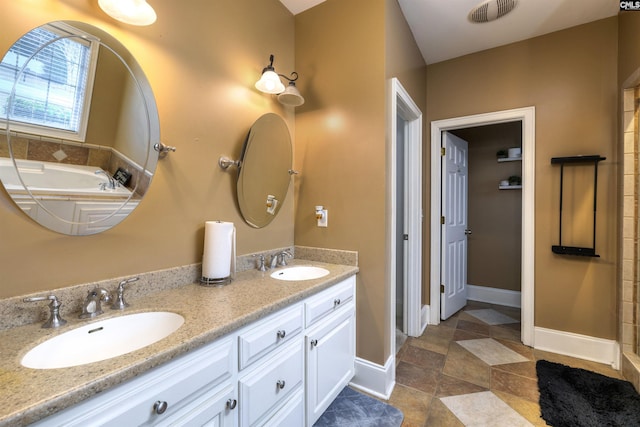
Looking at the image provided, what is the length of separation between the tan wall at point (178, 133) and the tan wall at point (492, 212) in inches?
114

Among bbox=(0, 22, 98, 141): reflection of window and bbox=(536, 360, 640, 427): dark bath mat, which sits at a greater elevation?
bbox=(0, 22, 98, 141): reflection of window

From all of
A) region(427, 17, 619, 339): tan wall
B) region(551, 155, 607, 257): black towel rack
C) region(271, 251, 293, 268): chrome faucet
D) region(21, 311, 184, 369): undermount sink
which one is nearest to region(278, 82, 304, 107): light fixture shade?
region(271, 251, 293, 268): chrome faucet

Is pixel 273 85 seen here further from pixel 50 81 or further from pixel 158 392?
pixel 158 392

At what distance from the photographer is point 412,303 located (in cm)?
258

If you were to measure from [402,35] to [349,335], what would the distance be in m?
2.26

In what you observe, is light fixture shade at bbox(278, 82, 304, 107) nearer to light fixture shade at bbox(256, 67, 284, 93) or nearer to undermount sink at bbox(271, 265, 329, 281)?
light fixture shade at bbox(256, 67, 284, 93)

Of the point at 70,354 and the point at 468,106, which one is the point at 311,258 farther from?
the point at 468,106

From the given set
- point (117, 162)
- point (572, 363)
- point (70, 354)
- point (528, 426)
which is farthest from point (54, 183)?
point (572, 363)

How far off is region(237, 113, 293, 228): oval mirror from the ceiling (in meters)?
1.02

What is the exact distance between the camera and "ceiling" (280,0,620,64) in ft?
6.75

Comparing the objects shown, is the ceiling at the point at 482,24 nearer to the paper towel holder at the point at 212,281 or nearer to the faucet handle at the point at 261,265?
the faucet handle at the point at 261,265

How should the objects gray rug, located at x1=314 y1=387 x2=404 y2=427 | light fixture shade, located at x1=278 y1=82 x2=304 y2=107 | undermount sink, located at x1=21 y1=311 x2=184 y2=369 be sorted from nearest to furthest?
undermount sink, located at x1=21 y1=311 x2=184 y2=369, gray rug, located at x1=314 y1=387 x2=404 y2=427, light fixture shade, located at x1=278 y1=82 x2=304 y2=107

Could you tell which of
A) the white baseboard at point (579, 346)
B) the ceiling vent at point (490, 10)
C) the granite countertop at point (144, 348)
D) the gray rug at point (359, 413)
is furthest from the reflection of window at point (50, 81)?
the white baseboard at point (579, 346)

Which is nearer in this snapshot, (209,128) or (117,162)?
(117,162)
